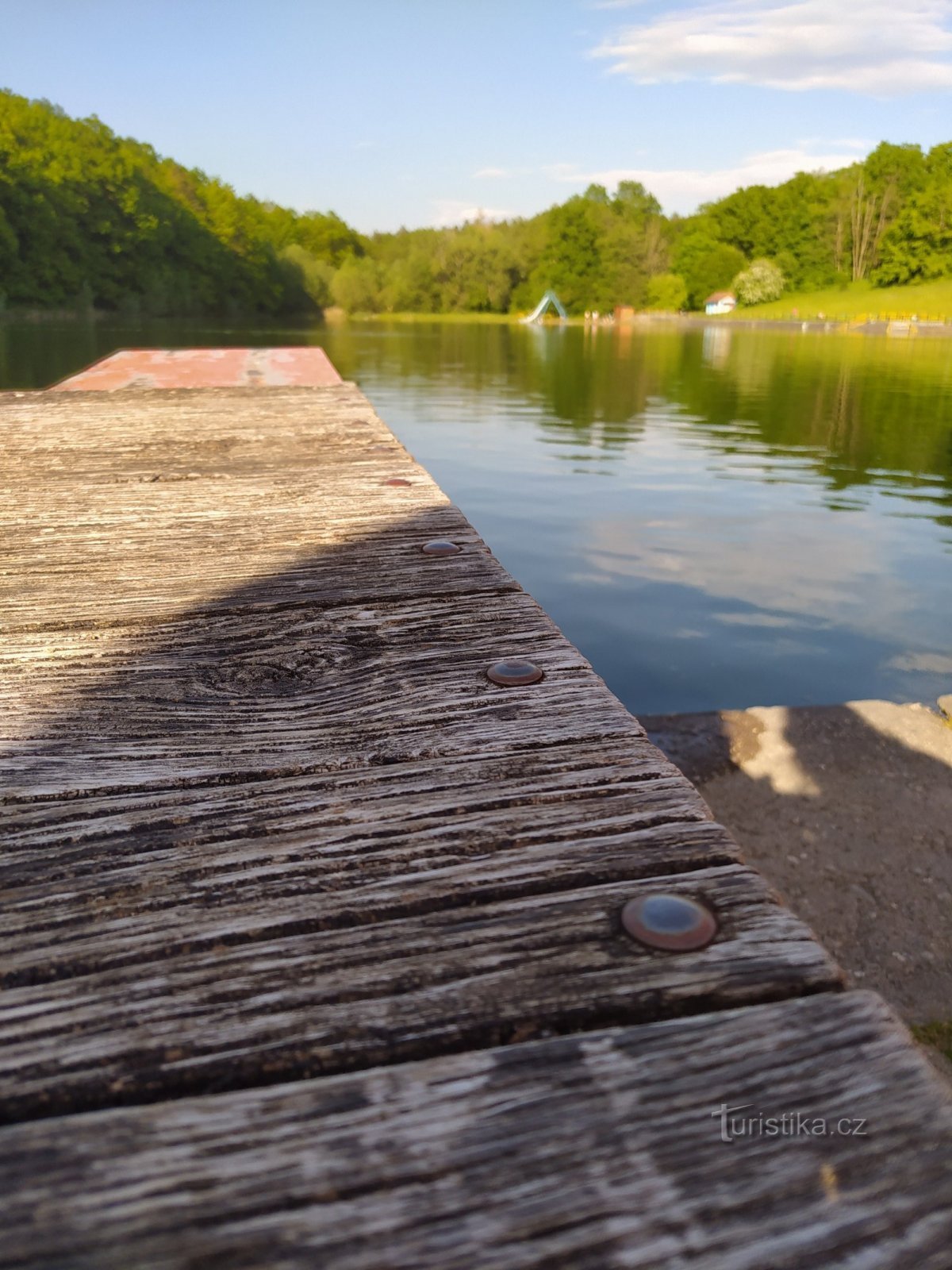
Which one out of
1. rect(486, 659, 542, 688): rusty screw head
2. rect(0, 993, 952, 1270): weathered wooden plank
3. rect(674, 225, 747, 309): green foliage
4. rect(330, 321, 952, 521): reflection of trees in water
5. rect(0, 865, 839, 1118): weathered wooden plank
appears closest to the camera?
rect(0, 993, 952, 1270): weathered wooden plank

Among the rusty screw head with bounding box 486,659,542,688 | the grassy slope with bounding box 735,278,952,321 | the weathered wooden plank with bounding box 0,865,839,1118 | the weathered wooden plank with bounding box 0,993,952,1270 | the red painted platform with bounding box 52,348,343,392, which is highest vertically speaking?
the grassy slope with bounding box 735,278,952,321

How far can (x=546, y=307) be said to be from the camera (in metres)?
125

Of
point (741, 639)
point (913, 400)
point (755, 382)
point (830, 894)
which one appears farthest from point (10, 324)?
point (830, 894)

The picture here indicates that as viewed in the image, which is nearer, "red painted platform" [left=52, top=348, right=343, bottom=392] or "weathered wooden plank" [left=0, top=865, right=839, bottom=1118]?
"weathered wooden plank" [left=0, top=865, right=839, bottom=1118]

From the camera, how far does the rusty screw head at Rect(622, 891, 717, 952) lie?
1448 mm

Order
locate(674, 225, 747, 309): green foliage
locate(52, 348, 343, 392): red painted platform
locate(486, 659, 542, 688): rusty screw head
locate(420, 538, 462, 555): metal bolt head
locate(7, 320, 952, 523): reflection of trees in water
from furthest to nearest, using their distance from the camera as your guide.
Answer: locate(674, 225, 747, 309): green foliage, locate(7, 320, 952, 523): reflection of trees in water, locate(52, 348, 343, 392): red painted platform, locate(420, 538, 462, 555): metal bolt head, locate(486, 659, 542, 688): rusty screw head

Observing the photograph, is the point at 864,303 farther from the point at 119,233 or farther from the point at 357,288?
the point at 119,233

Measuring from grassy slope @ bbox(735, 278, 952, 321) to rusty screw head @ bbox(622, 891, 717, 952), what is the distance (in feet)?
343

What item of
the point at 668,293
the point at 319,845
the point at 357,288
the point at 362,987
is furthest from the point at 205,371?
the point at 357,288

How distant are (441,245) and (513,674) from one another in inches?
5932

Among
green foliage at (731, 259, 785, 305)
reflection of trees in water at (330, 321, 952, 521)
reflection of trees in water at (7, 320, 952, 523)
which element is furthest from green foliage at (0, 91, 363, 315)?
green foliage at (731, 259, 785, 305)

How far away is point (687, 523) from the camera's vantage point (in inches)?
655

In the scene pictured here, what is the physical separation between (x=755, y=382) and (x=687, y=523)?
26.1 metres

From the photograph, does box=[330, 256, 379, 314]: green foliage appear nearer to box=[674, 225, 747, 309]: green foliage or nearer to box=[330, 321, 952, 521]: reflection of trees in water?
box=[674, 225, 747, 309]: green foliage
